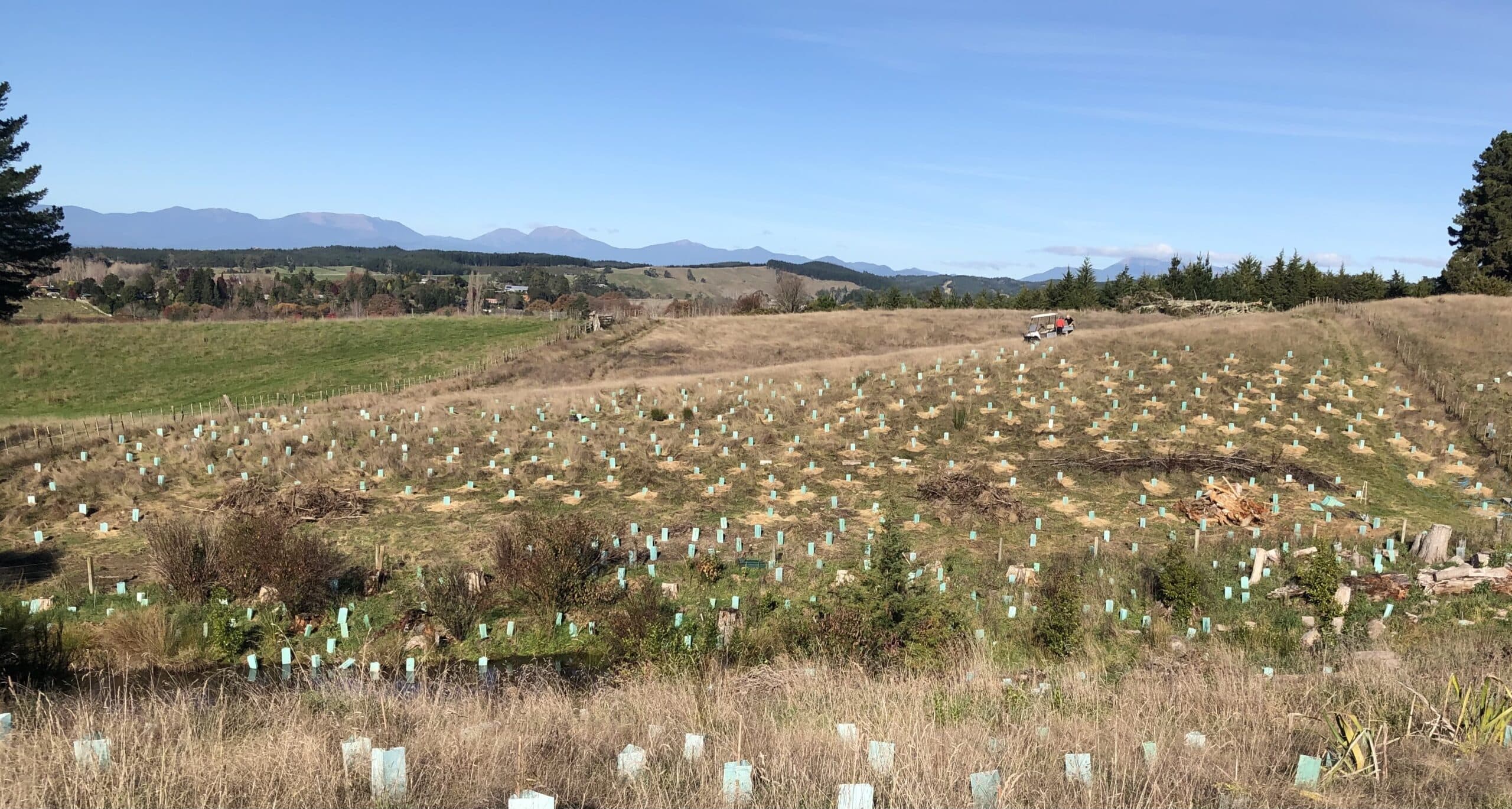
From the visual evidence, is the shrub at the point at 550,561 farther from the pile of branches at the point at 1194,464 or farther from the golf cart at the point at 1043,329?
the golf cart at the point at 1043,329

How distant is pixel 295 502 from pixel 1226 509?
61.8 ft

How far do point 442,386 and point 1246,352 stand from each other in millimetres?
33531

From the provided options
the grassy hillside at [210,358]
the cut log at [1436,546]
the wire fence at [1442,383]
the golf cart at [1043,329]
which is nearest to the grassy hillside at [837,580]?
the wire fence at [1442,383]

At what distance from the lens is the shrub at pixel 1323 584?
11.9 meters

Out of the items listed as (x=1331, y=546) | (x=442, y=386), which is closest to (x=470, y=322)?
(x=442, y=386)

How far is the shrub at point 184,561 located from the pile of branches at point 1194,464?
17.6 meters

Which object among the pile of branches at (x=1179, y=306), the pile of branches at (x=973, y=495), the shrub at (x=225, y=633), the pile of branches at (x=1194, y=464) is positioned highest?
the pile of branches at (x=1179, y=306)

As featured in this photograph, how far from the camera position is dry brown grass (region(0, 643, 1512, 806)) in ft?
17.5

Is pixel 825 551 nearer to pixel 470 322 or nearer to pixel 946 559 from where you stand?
pixel 946 559

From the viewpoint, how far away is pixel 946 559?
1555 cm

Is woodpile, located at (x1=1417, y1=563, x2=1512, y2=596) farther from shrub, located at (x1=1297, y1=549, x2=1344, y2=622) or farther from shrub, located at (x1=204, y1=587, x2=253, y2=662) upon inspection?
shrub, located at (x1=204, y1=587, x2=253, y2=662)

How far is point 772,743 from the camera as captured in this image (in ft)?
20.9

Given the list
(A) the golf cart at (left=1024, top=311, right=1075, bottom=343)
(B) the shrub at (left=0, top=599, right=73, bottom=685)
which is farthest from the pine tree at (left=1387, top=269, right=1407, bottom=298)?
(B) the shrub at (left=0, top=599, right=73, bottom=685)

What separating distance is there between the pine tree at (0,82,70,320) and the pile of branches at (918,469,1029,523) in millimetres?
45637
